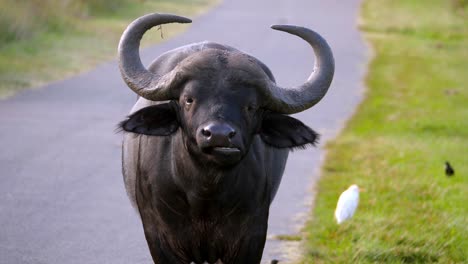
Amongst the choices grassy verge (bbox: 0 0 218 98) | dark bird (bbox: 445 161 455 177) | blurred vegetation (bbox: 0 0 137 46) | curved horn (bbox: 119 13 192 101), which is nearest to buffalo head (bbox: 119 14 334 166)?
curved horn (bbox: 119 13 192 101)

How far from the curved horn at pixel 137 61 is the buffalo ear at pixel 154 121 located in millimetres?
89

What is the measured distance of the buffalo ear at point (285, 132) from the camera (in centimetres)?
572

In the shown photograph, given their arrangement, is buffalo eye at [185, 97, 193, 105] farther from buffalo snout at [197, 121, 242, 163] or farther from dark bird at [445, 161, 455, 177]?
dark bird at [445, 161, 455, 177]

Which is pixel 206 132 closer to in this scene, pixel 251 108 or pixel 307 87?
pixel 251 108

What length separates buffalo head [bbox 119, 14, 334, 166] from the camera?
5.14 meters

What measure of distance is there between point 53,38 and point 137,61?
1489 centimetres

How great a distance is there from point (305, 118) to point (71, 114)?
11.1ft

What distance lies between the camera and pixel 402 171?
10.7 m

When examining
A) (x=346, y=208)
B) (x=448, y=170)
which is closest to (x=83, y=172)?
(x=346, y=208)

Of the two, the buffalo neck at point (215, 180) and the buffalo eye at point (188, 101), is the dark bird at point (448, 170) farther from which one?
the buffalo eye at point (188, 101)

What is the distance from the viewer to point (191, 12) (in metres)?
29.9

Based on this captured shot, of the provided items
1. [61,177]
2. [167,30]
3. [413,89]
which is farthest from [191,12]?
[61,177]

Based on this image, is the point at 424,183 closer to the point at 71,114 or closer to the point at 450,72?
the point at 71,114

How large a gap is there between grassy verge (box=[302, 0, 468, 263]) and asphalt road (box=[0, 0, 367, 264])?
30 cm
